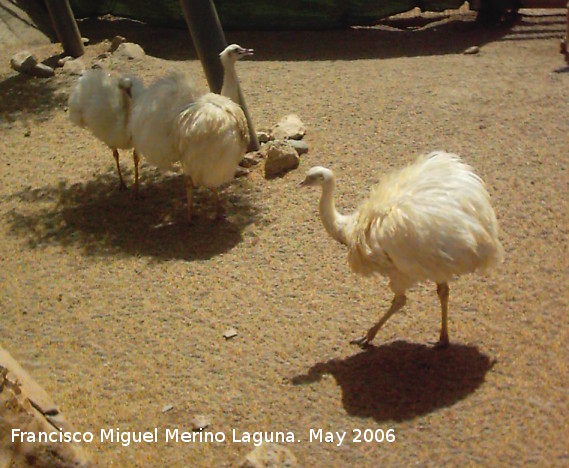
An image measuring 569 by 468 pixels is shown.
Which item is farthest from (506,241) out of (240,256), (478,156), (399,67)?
(399,67)

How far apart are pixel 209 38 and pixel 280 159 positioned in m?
1.46

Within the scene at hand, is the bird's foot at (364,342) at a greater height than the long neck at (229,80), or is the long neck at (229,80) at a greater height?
the long neck at (229,80)

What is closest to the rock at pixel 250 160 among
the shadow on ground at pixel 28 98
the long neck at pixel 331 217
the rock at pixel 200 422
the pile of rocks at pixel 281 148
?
the pile of rocks at pixel 281 148

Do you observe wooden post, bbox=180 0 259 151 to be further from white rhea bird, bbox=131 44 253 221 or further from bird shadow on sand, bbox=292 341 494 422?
bird shadow on sand, bbox=292 341 494 422

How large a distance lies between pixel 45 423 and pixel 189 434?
39.5 inches

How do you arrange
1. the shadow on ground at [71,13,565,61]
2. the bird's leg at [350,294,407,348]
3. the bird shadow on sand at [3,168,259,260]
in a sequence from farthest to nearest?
the shadow on ground at [71,13,565,61] < the bird shadow on sand at [3,168,259,260] < the bird's leg at [350,294,407,348]

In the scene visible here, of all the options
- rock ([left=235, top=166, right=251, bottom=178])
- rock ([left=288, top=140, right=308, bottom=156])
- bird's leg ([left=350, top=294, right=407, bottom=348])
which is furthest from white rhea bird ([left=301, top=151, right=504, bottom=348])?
rock ([left=235, top=166, right=251, bottom=178])

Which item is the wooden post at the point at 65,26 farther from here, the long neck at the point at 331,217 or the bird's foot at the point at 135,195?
the long neck at the point at 331,217

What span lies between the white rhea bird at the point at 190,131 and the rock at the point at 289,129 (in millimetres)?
998

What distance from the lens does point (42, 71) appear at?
10.3 m

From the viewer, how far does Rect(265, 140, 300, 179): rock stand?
7266 mm

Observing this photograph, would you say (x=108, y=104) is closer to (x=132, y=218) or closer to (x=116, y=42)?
(x=132, y=218)

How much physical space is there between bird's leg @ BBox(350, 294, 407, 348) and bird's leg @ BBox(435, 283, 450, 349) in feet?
0.70

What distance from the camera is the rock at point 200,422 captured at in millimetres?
4484
